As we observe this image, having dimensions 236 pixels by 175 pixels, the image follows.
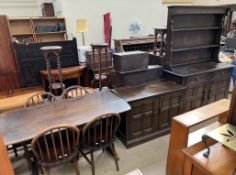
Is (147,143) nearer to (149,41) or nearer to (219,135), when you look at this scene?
(219,135)

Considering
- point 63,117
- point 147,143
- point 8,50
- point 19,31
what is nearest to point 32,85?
point 8,50

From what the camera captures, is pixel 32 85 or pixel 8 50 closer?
pixel 8 50

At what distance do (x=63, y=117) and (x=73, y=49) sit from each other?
107 inches

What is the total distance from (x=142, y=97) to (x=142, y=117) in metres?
0.30

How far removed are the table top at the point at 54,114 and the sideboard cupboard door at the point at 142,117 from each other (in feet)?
0.89

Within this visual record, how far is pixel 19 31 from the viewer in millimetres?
5012

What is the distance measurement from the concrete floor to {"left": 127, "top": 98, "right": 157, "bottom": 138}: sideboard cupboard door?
218 mm

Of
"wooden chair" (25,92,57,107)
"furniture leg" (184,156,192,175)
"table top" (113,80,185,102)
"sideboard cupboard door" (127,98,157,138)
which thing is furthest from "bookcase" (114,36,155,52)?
"furniture leg" (184,156,192,175)

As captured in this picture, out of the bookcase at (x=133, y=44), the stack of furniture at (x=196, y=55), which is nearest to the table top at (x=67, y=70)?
the bookcase at (x=133, y=44)

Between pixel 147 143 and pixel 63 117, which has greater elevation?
pixel 63 117

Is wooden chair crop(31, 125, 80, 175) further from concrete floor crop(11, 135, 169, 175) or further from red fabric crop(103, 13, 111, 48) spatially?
red fabric crop(103, 13, 111, 48)

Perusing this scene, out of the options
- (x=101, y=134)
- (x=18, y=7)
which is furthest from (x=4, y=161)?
(x=18, y=7)

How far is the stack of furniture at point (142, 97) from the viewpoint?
2.45 meters

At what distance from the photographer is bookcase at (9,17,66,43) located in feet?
16.2
